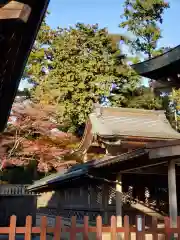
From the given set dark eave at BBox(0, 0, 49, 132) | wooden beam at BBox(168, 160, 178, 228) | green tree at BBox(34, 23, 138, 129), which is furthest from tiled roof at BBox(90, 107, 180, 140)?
green tree at BBox(34, 23, 138, 129)

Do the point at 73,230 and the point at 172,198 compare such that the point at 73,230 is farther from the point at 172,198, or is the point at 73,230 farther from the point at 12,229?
the point at 172,198

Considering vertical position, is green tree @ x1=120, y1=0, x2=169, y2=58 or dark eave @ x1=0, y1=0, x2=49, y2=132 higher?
green tree @ x1=120, y1=0, x2=169, y2=58

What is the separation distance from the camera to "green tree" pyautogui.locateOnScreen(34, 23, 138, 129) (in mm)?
29891

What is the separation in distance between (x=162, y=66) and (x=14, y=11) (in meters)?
3.07

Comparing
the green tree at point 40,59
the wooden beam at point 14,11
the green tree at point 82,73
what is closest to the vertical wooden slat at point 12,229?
the wooden beam at point 14,11

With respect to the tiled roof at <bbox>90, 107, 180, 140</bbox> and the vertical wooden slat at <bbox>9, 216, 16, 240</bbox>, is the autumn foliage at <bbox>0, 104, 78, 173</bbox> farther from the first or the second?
the vertical wooden slat at <bbox>9, 216, 16, 240</bbox>

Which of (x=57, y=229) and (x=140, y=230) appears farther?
A: (x=140, y=230)

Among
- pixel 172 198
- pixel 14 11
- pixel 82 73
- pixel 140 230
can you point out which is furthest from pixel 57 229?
pixel 82 73

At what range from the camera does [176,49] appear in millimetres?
4719

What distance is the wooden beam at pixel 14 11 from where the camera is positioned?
98.5 inches

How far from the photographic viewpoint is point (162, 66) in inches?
201

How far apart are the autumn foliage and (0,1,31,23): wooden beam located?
2015 centimetres

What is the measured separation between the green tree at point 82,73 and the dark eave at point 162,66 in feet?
76.3

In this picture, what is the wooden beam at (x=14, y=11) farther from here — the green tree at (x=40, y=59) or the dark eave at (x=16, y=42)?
the green tree at (x=40, y=59)
